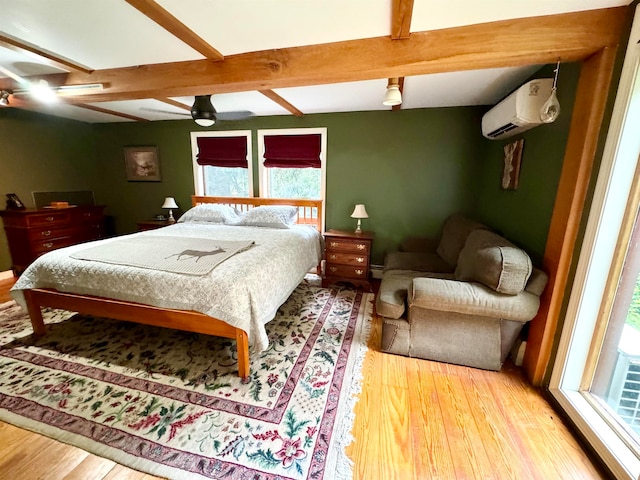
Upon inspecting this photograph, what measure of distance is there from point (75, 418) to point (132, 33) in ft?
7.59

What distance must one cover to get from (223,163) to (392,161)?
2451 millimetres

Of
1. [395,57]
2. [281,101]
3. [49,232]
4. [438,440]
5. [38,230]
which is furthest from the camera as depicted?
[49,232]

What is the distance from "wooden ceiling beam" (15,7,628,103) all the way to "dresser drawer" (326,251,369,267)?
189cm

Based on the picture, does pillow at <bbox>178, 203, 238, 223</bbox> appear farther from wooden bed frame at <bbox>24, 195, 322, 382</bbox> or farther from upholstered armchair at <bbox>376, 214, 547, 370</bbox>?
upholstered armchair at <bbox>376, 214, 547, 370</bbox>

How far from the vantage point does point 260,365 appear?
6.37 ft

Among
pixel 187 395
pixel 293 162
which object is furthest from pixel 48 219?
pixel 187 395

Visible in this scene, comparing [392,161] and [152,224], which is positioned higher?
[392,161]

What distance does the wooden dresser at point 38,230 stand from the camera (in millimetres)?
3400

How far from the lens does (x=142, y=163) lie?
434 centimetres

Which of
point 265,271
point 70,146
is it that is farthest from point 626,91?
point 70,146

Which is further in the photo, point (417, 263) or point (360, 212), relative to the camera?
point (360, 212)

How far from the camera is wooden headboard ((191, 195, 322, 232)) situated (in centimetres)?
374

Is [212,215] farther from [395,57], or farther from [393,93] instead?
[395,57]

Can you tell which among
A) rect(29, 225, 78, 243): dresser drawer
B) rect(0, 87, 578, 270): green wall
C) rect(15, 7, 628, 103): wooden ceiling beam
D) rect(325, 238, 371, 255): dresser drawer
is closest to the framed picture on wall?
rect(0, 87, 578, 270): green wall
